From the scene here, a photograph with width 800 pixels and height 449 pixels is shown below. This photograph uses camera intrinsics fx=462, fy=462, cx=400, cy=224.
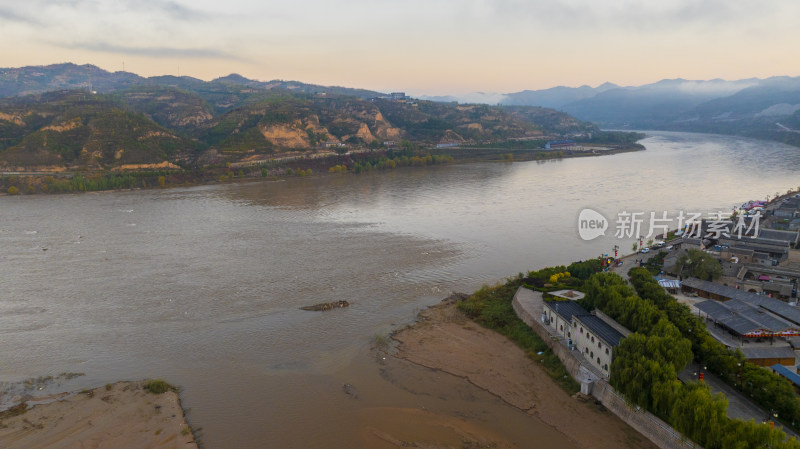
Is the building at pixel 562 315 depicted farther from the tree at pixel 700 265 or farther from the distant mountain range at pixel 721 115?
the distant mountain range at pixel 721 115

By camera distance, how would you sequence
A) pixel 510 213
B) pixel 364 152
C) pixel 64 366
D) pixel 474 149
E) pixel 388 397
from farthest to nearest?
pixel 474 149
pixel 364 152
pixel 510 213
pixel 64 366
pixel 388 397

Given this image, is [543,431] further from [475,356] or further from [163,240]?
[163,240]

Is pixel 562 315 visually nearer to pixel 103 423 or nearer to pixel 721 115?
pixel 103 423

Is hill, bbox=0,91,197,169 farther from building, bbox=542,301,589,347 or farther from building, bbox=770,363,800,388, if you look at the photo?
building, bbox=770,363,800,388

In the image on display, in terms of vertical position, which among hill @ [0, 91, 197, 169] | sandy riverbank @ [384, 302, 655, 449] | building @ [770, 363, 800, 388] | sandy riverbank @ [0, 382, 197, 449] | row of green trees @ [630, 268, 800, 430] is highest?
hill @ [0, 91, 197, 169]

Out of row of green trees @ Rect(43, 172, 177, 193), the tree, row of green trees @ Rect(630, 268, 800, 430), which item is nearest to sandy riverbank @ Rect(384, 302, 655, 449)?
row of green trees @ Rect(630, 268, 800, 430)

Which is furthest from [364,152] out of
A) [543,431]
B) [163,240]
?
[543,431]
